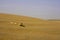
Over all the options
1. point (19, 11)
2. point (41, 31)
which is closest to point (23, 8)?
point (19, 11)

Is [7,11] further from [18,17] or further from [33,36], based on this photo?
[33,36]

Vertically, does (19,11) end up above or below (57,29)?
above

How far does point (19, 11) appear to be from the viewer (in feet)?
2.60

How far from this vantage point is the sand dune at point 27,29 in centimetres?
58

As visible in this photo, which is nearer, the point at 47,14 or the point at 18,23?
the point at 18,23

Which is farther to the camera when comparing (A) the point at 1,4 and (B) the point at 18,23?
(A) the point at 1,4

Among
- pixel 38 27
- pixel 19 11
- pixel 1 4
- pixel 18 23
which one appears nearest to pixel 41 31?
pixel 38 27

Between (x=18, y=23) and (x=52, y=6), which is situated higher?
(x=52, y=6)

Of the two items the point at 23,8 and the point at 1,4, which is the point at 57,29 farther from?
the point at 1,4

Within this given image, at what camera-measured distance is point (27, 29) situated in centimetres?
62

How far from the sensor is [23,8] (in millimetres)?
801

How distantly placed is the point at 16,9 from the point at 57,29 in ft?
1.15

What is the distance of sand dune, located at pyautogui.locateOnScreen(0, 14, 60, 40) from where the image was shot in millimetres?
583

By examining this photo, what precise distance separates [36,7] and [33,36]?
29 centimetres
